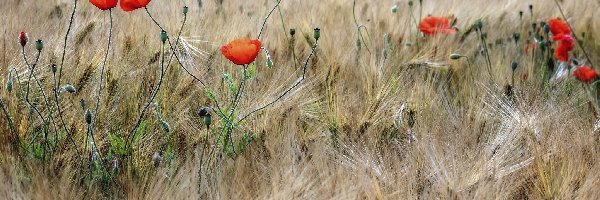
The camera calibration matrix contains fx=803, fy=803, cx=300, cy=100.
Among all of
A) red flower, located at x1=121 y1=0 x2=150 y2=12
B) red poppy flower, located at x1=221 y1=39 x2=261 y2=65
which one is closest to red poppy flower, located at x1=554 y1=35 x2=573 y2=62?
red poppy flower, located at x1=221 y1=39 x2=261 y2=65

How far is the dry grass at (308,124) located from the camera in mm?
1173

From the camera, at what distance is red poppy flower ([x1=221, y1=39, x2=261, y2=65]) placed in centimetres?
132

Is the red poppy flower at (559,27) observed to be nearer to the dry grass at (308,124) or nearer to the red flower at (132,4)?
the dry grass at (308,124)

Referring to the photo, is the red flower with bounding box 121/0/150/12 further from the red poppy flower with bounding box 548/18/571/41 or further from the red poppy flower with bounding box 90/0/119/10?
the red poppy flower with bounding box 548/18/571/41

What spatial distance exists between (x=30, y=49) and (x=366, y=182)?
76cm

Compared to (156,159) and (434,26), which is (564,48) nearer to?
(434,26)

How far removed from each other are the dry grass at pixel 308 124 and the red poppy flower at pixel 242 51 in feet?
0.48

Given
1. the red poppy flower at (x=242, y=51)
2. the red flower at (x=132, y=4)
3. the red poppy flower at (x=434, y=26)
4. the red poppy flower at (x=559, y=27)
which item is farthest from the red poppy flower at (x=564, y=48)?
the red flower at (x=132, y=4)

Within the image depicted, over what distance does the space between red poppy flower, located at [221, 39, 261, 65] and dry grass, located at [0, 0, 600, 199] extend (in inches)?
5.8

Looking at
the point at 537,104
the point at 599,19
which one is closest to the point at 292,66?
the point at 537,104

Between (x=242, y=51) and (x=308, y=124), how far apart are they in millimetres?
280

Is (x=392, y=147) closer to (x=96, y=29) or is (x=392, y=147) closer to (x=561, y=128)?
(x=561, y=128)

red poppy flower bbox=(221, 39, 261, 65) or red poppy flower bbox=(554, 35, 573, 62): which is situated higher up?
red poppy flower bbox=(221, 39, 261, 65)

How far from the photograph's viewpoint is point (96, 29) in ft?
5.52
